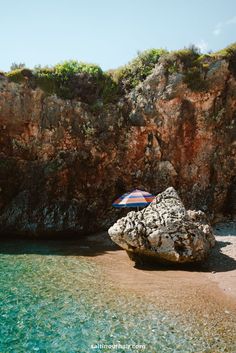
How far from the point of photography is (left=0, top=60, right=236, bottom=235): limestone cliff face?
2133 centimetres

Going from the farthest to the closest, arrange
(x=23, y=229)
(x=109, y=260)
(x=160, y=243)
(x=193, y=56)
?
(x=193, y=56) → (x=23, y=229) → (x=109, y=260) → (x=160, y=243)

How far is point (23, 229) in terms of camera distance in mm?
→ 21141

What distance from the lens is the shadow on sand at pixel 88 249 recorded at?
41.7 feet

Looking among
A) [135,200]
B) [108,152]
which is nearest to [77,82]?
[108,152]

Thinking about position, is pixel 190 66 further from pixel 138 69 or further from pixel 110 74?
pixel 110 74

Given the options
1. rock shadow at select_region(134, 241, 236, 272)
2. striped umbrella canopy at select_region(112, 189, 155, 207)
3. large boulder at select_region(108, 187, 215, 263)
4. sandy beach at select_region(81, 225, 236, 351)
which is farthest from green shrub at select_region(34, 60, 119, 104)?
rock shadow at select_region(134, 241, 236, 272)

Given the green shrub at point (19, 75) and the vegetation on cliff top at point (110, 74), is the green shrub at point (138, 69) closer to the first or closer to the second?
the vegetation on cliff top at point (110, 74)

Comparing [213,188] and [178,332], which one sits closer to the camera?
[178,332]

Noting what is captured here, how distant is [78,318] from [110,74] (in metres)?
19.8

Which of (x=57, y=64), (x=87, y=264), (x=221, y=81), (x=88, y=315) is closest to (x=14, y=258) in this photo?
(x=87, y=264)

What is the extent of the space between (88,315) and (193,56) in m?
19.7

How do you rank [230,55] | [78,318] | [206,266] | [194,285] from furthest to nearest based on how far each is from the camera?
1. [230,55]
2. [206,266]
3. [194,285]
4. [78,318]

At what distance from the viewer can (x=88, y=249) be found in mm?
16984

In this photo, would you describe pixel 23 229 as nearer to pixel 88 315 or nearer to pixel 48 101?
pixel 48 101
